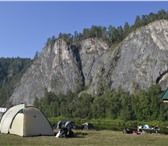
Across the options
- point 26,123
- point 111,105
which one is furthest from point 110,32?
point 26,123

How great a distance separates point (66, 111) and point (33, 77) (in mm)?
52583

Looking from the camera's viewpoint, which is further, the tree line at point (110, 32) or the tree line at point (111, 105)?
the tree line at point (110, 32)

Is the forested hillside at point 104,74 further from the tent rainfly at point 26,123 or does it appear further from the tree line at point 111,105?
the tent rainfly at point 26,123

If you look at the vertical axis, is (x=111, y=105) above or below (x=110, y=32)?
below

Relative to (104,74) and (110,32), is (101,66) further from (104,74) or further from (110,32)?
(110,32)

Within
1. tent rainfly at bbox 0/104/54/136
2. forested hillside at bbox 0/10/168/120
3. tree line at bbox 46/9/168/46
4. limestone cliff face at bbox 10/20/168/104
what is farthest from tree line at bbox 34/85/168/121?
tent rainfly at bbox 0/104/54/136

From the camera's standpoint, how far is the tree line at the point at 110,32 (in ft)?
506

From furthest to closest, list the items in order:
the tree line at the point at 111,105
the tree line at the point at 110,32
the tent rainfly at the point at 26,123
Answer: the tree line at the point at 110,32 < the tree line at the point at 111,105 < the tent rainfly at the point at 26,123

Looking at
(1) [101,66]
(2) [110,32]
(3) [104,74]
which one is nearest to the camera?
(3) [104,74]

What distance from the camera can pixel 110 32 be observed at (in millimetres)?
178500

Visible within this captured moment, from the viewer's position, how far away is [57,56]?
584 ft

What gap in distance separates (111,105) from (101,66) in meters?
33.0

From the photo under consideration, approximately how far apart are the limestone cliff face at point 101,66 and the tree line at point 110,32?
545 cm

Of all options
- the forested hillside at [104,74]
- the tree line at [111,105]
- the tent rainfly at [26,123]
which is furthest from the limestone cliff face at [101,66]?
the tent rainfly at [26,123]
